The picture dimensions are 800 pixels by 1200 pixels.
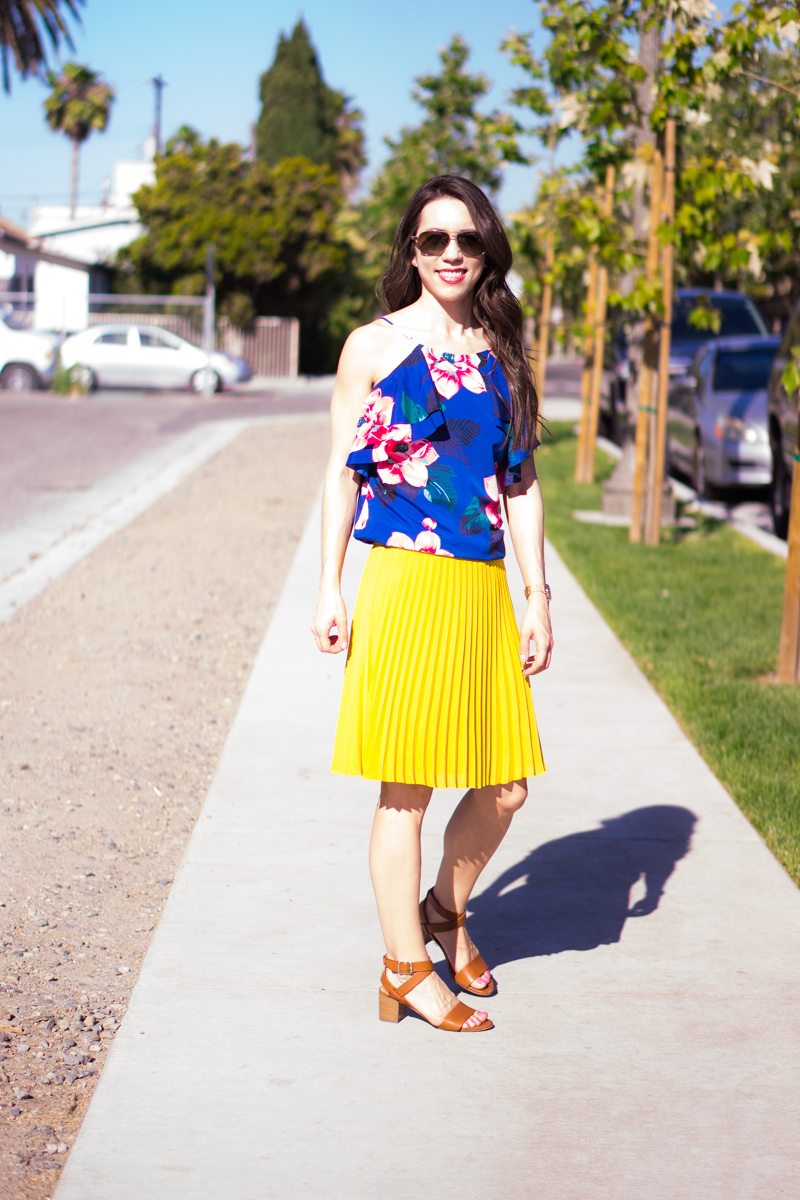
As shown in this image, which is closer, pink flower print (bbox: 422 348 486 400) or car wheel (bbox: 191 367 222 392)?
pink flower print (bbox: 422 348 486 400)

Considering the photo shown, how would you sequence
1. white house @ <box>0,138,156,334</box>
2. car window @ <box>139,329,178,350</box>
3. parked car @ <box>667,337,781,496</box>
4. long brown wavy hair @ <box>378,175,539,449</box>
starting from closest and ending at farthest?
long brown wavy hair @ <box>378,175,539,449</box> < parked car @ <box>667,337,781,496</box> < car window @ <box>139,329,178,350</box> < white house @ <box>0,138,156,334</box>

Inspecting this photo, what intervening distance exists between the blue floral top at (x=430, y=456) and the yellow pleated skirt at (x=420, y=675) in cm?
5

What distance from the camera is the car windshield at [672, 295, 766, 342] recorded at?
17516 millimetres

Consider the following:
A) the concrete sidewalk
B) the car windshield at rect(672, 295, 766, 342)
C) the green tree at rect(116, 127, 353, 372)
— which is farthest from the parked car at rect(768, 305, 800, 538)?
the green tree at rect(116, 127, 353, 372)

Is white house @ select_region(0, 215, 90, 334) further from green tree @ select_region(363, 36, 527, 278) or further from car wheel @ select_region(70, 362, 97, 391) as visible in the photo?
green tree @ select_region(363, 36, 527, 278)

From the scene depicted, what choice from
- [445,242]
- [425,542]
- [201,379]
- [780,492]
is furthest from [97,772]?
[201,379]

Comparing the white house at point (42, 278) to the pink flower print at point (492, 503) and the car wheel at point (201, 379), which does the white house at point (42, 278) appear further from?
the pink flower print at point (492, 503)

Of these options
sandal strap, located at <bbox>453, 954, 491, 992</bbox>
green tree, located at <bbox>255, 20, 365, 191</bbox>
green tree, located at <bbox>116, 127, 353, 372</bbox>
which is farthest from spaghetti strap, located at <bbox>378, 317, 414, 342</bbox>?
green tree, located at <bbox>255, 20, 365, 191</bbox>

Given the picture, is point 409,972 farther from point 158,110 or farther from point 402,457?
point 158,110

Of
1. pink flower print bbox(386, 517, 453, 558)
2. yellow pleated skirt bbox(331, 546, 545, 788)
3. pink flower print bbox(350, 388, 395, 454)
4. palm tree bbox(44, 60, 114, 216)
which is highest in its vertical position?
palm tree bbox(44, 60, 114, 216)

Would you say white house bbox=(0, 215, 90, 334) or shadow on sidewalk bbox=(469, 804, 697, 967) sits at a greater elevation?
white house bbox=(0, 215, 90, 334)

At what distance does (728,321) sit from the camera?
17922 millimetres

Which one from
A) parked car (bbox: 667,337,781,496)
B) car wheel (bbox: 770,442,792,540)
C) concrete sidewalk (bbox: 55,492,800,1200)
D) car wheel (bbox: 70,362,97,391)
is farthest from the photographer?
car wheel (bbox: 70,362,97,391)

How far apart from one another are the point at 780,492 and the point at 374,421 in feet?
27.5
